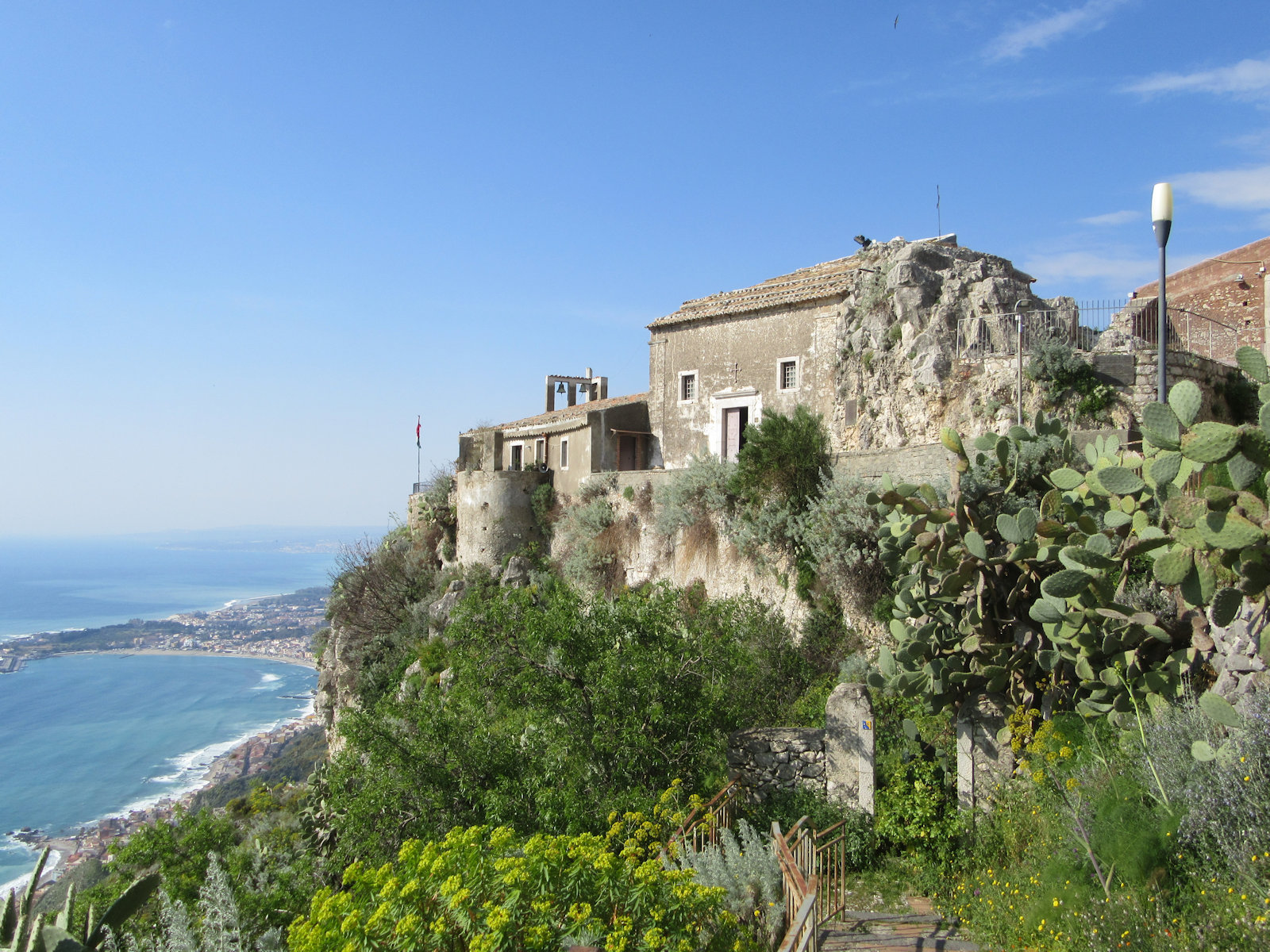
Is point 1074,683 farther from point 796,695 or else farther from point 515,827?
point 515,827

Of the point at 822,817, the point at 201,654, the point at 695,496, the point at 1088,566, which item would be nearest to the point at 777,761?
the point at 822,817

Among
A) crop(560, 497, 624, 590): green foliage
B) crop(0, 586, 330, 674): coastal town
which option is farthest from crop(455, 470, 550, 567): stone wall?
crop(0, 586, 330, 674): coastal town

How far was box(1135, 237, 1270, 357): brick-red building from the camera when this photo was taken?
64.2ft

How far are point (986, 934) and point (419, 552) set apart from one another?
23590 mm

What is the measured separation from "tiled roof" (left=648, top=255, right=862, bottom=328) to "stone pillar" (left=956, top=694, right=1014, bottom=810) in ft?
43.2

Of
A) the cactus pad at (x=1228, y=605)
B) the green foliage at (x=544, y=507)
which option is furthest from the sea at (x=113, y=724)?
the cactus pad at (x=1228, y=605)

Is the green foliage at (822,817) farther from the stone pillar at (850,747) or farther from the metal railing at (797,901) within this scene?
the metal railing at (797,901)

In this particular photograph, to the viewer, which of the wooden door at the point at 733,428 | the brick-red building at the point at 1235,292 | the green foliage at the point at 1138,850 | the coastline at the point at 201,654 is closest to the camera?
the green foliage at the point at 1138,850

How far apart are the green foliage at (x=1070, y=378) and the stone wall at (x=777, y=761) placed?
807 centimetres

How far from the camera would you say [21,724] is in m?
55.5

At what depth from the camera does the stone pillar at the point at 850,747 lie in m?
9.07

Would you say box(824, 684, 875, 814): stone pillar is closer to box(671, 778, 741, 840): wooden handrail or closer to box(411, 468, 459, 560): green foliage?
box(671, 778, 741, 840): wooden handrail

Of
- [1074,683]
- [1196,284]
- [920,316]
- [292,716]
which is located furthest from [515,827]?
[292,716]

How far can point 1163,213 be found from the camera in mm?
7965
